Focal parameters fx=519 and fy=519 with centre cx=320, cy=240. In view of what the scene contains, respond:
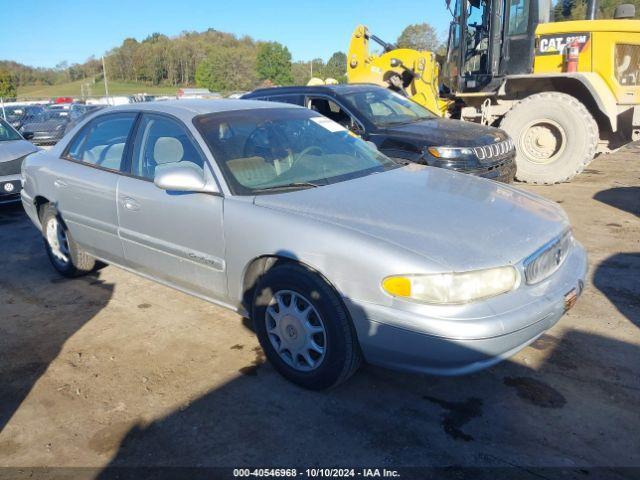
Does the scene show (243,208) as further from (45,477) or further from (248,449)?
(45,477)

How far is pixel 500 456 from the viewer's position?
241cm

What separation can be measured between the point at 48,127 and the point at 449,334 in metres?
14.3

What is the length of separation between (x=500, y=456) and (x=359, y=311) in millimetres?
930

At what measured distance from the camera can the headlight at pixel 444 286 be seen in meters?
2.45

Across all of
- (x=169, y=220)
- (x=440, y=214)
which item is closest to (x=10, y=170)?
(x=169, y=220)

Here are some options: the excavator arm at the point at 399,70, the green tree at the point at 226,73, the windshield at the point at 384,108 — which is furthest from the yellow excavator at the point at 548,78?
the green tree at the point at 226,73

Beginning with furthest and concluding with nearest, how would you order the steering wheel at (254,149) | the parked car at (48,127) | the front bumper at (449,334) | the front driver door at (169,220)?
the parked car at (48,127) < the steering wheel at (254,149) < the front driver door at (169,220) < the front bumper at (449,334)

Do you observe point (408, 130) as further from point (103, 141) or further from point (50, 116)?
point (50, 116)

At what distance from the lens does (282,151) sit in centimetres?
362

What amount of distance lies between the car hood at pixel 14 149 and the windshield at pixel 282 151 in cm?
546

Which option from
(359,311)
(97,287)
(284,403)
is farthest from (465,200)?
(97,287)

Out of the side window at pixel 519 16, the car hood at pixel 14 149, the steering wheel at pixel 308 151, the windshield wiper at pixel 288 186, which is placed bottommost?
the car hood at pixel 14 149

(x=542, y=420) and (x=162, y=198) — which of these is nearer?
(x=542, y=420)

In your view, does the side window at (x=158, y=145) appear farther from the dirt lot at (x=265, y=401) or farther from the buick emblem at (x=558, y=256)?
the buick emblem at (x=558, y=256)
